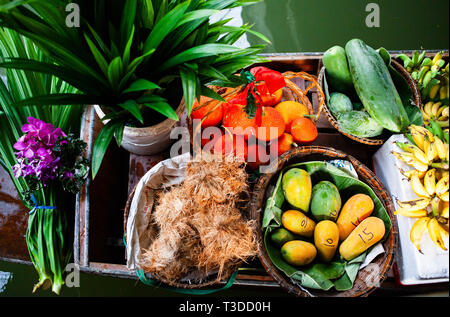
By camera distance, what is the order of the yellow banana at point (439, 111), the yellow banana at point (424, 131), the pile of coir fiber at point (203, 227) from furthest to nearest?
the yellow banana at point (439, 111), the yellow banana at point (424, 131), the pile of coir fiber at point (203, 227)

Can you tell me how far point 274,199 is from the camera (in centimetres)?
103

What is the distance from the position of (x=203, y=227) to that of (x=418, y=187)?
70 centimetres

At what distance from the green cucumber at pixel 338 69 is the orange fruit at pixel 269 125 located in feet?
1.13

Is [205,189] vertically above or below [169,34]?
below

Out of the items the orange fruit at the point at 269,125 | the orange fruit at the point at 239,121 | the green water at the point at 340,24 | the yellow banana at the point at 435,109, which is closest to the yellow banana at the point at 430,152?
the yellow banana at the point at 435,109

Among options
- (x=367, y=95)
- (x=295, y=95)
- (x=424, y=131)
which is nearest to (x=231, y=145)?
(x=295, y=95)

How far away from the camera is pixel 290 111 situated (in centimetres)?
115

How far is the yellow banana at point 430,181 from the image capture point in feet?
3.02

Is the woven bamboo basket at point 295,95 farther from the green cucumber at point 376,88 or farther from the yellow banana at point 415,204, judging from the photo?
the yellow banana at point 415,204

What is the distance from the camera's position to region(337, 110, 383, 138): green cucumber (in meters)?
1.12

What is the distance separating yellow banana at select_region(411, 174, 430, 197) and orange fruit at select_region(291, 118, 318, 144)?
0.36 m

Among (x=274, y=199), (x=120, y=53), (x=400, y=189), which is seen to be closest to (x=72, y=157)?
(x=120, y=53)

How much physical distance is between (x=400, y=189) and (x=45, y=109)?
1.33 m

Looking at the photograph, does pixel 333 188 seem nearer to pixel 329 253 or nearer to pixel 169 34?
pixel 329 253
